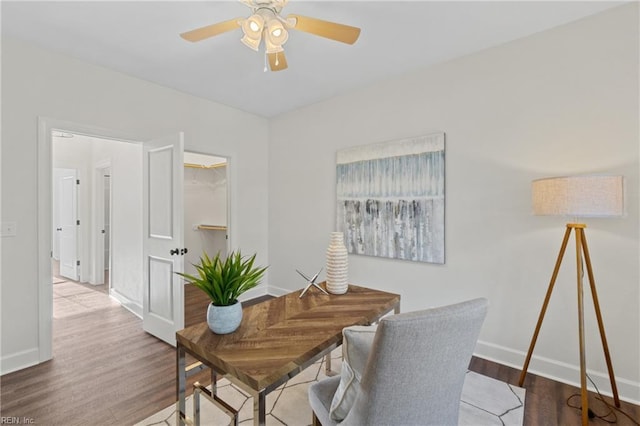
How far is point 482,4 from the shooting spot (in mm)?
1961

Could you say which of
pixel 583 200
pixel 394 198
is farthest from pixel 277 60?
pixel 583 200

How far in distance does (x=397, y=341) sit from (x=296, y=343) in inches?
22.4

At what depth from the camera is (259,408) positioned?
1064 mm

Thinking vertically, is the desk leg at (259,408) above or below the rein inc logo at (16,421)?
above

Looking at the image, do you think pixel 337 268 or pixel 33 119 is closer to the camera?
pixel 337 268

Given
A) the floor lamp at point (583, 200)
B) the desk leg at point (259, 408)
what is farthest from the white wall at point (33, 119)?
the floor lamp at point (583, 200)

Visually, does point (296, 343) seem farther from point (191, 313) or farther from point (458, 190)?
point (191, 313)

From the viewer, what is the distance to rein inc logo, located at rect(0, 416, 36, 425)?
1758 millimetres

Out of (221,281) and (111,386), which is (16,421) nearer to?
(111,386)

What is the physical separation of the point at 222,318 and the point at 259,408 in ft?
1.53

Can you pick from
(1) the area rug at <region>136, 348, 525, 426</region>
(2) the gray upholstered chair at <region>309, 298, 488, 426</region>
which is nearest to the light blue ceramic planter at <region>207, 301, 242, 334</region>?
(2) the gray upholstered chair at <region>309, 298, 488, 426</region>

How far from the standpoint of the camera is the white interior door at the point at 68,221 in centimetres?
497

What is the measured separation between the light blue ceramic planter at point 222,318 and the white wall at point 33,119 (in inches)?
Result: 83.8

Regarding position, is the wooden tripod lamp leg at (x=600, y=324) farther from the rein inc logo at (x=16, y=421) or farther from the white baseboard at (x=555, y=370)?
the rein inc logo at (x=16, y=421)
